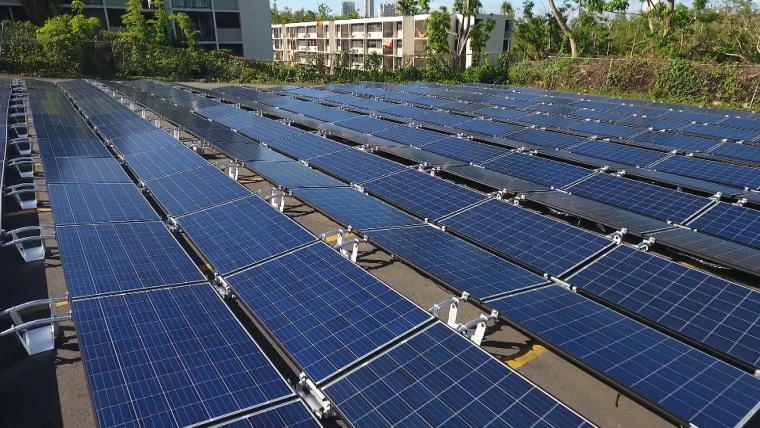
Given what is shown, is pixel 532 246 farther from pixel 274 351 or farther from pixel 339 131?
pixel 339 131

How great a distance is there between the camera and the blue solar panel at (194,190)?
43.7 feet

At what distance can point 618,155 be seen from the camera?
20.2 metres

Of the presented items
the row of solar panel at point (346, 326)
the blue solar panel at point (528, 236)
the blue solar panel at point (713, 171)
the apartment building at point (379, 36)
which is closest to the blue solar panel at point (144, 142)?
the row of solar panel at point (346, 326)

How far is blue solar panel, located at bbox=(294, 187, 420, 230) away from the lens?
12.8 metres

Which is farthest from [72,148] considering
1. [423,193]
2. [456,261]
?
[456,261]

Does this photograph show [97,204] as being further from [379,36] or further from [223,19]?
[379,36]

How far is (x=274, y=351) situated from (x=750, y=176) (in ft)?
58.6

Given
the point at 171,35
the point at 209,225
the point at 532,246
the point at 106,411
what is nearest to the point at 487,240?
the point at 532,246

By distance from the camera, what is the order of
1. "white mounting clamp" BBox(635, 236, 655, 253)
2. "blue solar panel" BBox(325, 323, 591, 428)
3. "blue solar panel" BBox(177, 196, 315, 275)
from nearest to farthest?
"blue solar panel" BBox(325, 323, 591, 428), "blue solar panel" BBox(177, 196, 315, 275), "white mounting clamp" BBox(635, 236, 655, 253)

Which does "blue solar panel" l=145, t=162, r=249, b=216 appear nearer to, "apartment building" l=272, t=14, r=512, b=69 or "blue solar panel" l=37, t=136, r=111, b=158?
"blue solar panel" l=37, t=136, r=111, b=158

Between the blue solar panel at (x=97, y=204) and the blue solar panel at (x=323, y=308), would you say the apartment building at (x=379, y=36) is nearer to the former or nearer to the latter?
the blue solar panel at (x=97, y=204)

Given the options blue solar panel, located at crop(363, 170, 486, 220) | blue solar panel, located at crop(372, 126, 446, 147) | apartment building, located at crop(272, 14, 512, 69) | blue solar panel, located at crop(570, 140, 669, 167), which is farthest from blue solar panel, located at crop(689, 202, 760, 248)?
apartment building, located at crop(272, 14, 512, 69)

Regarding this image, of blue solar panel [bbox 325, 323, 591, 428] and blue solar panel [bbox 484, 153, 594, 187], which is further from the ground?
blue solar panel [bbox 484, 153, 594, 187]

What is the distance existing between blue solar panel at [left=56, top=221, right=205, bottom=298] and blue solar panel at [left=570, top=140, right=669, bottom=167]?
57.2 feet
